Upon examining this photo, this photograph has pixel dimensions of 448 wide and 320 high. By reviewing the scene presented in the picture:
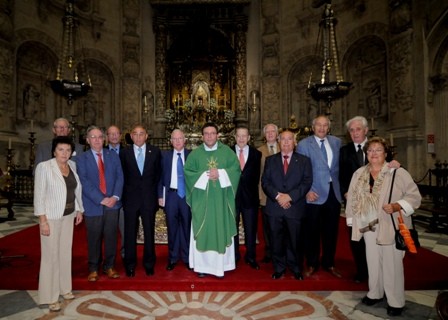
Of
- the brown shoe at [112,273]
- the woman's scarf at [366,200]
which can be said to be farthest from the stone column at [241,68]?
the woman's scarf at [366,200]

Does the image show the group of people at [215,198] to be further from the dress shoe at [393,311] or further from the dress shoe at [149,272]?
the dress shoe at [393,311]

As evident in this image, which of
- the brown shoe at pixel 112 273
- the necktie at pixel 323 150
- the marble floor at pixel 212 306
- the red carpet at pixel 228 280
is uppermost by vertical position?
the necktie at pixel 323 150

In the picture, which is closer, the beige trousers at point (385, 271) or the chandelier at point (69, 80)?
the beige trousers at point (385, 271)

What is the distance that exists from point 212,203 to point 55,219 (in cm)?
174

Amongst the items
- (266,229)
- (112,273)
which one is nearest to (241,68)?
(266,229)

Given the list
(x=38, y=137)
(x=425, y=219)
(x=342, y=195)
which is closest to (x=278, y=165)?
(x=342, y=195)

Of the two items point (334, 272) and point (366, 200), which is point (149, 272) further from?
point (366, 200)

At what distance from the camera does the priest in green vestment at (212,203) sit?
3.84 metres

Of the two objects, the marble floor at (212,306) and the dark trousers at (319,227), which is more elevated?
the dark trousers at (319,227)

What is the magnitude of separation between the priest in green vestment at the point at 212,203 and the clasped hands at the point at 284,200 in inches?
24.1

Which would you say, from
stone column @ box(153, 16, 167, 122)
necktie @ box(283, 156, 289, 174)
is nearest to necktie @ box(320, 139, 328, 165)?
necktie @ box(283, 156, 289, 174)

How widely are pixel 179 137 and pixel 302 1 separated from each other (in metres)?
12.7

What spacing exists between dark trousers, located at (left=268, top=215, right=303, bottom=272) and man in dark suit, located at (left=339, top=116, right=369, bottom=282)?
2.05 feet

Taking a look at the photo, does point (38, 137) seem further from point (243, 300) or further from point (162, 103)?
point (243, 300)
